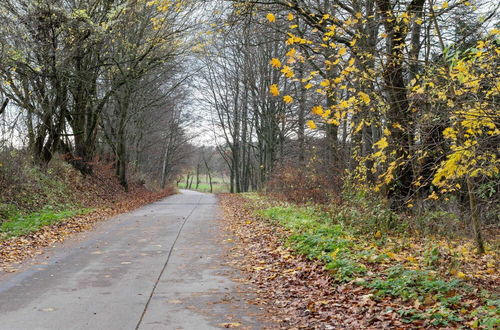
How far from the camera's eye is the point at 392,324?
16.3 ft

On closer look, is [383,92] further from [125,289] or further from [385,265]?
[125,289]

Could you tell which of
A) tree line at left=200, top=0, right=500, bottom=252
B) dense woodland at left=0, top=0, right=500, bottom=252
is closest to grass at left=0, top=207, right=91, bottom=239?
Answer: dense woodland at left=0, top=0, right=500, bottom=252

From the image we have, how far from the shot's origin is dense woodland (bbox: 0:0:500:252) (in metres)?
6.90

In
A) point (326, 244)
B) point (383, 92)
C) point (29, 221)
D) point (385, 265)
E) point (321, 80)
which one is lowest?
point (385, 265)

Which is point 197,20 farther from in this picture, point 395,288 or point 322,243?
point 395,288

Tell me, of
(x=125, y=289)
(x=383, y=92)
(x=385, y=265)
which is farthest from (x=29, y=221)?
(x=383, y=92)

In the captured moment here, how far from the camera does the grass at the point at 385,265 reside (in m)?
4.95

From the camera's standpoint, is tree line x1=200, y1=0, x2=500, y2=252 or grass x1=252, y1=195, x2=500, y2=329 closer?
grass x1=252, y1=195, x2=500, y2=329

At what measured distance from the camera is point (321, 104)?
71.6 feet

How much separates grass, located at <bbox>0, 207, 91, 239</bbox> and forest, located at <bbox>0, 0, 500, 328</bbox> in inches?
8.7

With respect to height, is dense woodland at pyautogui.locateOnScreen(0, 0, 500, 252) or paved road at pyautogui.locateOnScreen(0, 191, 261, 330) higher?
dense woodland at pyautogui.locateOnScreen(0, 0, 500, 252)

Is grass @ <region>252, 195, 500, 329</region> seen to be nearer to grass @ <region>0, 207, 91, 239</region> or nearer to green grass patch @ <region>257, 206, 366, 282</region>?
green grass patch @ <region>257, 206, 366, 282</region>

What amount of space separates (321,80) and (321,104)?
5.47 m

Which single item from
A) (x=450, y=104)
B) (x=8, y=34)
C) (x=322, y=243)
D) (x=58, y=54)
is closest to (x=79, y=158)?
(x=58, y=54)
